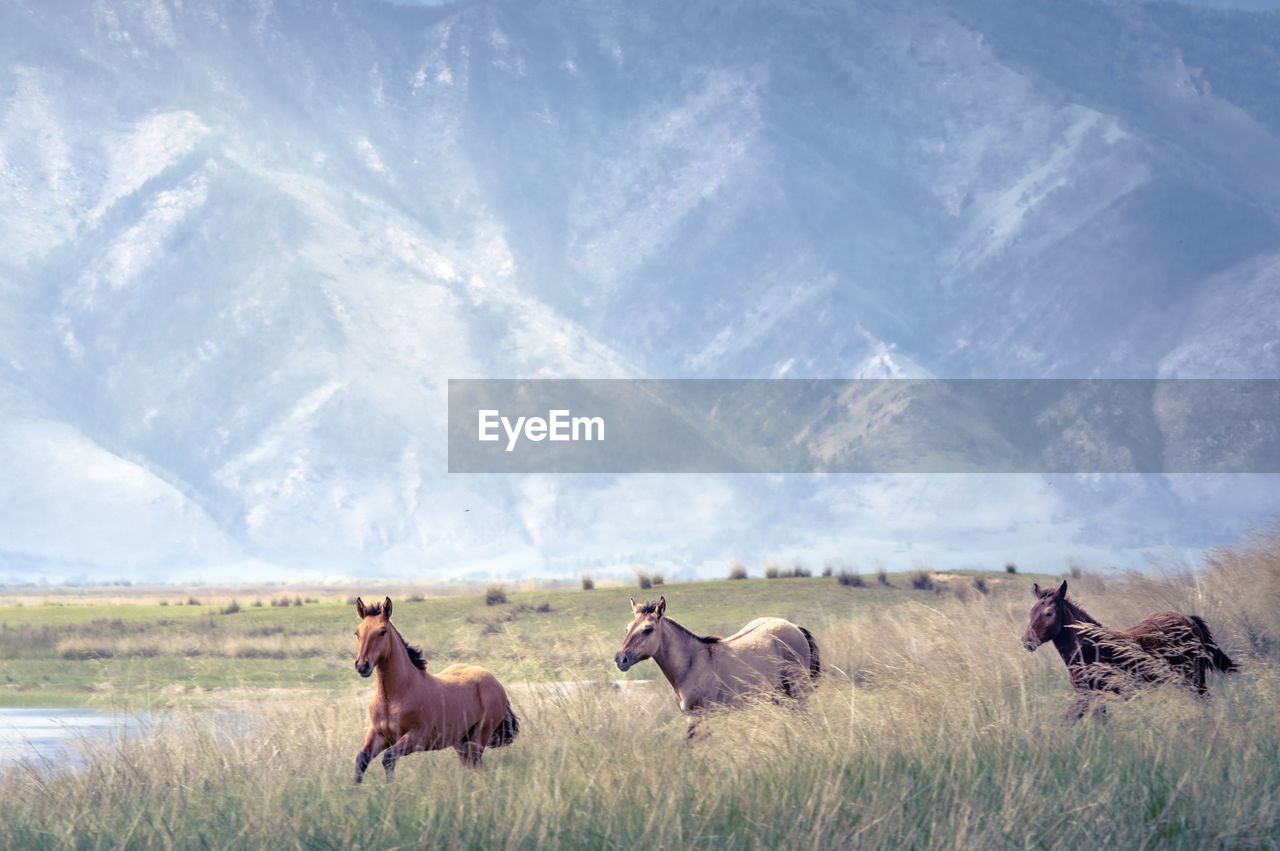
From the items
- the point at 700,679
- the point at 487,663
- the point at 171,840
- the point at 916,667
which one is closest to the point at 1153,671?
the point at 916,667

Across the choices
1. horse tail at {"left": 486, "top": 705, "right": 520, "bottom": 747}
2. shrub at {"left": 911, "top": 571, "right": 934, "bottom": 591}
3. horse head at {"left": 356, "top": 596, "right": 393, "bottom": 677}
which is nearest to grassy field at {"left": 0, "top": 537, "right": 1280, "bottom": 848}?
horse tail at {"left": 486, "top": 705, "right": 520, "bottom": 747}

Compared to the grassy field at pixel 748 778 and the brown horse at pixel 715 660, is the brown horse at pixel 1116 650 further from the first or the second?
the brown horse at pixel 715 660

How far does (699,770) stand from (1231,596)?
43.9 feet

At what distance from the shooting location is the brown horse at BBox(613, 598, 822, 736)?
443 inches

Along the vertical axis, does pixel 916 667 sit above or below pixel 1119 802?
above

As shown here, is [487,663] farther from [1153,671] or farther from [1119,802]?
[1119,802]

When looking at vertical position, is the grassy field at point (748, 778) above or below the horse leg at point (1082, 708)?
below

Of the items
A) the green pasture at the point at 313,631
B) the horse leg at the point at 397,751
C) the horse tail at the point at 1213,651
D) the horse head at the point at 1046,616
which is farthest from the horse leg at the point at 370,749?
the green pasture at the point at 313,631

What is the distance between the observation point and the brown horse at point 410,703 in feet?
28.8

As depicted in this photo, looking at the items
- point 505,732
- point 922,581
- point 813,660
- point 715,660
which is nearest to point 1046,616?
point 813,660

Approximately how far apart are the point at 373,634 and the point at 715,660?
431cm

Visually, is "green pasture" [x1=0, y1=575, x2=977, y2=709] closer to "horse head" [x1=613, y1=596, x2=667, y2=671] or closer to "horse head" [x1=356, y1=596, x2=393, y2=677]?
"horse head" [x1=613, y1=596, x2=667, y2=671]

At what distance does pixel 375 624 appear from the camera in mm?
8703

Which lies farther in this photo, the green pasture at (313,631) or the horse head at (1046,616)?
the green pasture at (313,631)
